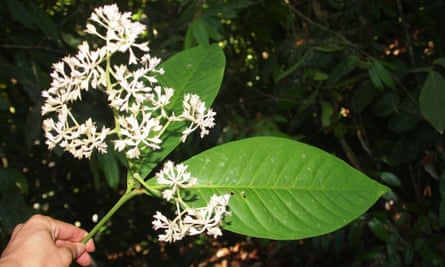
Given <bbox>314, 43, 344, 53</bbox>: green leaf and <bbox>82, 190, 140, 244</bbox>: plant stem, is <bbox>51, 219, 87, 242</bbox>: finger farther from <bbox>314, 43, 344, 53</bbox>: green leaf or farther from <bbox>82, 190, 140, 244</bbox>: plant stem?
<bbox>314, 43, 344, 53</bbox>: green leaf

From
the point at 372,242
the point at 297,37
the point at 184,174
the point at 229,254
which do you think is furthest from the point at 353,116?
the point at 229,254

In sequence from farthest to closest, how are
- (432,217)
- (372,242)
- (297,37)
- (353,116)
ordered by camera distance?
(372,242)
(353,116)
(297,37)
(432,217)

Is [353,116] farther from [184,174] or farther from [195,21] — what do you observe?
[184,174]

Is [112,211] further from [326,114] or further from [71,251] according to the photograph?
[326,114]

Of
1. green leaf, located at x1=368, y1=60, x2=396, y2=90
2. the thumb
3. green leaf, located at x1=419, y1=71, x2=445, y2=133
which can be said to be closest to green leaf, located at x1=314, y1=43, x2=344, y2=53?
green leaf, located at x1=368, y1=60, x2=396, y2=90

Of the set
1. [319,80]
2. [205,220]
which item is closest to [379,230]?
[319,80]
